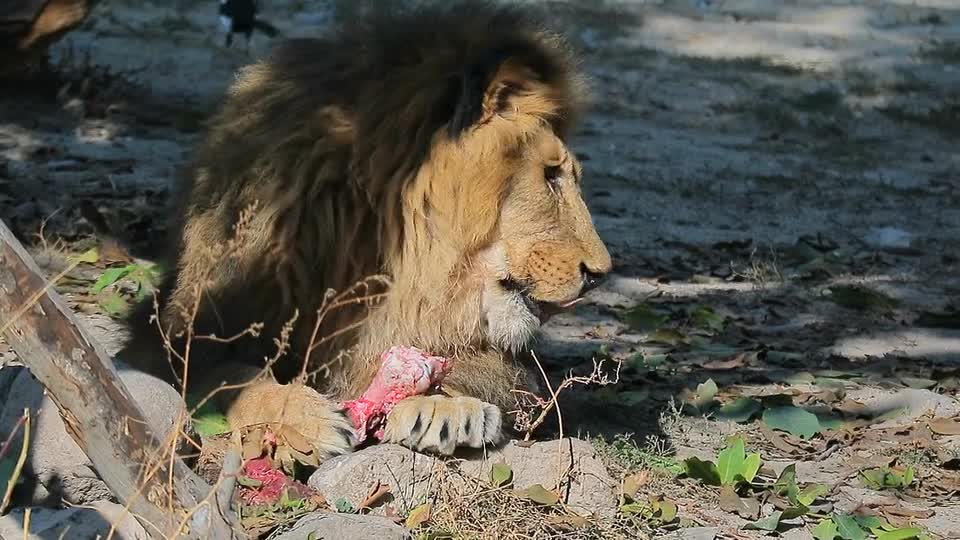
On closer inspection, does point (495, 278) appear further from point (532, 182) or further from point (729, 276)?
point (729, 276)

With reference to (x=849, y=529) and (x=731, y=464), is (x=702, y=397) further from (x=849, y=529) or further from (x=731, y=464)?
(x=849, y=529)

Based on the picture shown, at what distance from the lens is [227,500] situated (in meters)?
3.06

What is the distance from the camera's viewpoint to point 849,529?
415 centimetres

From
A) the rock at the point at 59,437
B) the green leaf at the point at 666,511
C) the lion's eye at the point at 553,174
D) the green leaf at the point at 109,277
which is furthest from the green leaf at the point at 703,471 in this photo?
the green leaf at the point at 109,277

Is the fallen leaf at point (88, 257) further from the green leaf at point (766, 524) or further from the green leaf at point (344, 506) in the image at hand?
the green leaf at point (766, 524)

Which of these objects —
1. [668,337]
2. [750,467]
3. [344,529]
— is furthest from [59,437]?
[668,337]

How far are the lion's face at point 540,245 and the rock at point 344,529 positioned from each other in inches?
34.5

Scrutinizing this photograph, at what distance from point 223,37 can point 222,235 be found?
8512 millimetres

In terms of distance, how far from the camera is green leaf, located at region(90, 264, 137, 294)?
20.3 ft

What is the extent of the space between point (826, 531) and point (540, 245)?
1.13 metres

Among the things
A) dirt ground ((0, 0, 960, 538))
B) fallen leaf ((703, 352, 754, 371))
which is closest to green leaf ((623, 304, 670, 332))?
dirt ground ((0, 0, 960, 538))

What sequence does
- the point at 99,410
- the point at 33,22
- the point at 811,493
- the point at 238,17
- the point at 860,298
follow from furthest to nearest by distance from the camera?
the point at 238,17 < the point at 33,22 < the point at 860,298 < the point at 811,493 < the point at 99,410

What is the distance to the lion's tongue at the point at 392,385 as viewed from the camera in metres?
4.18

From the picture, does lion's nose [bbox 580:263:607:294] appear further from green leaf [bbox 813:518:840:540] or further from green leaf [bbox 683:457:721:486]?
green leaf [bbox 813:518:840:540]
